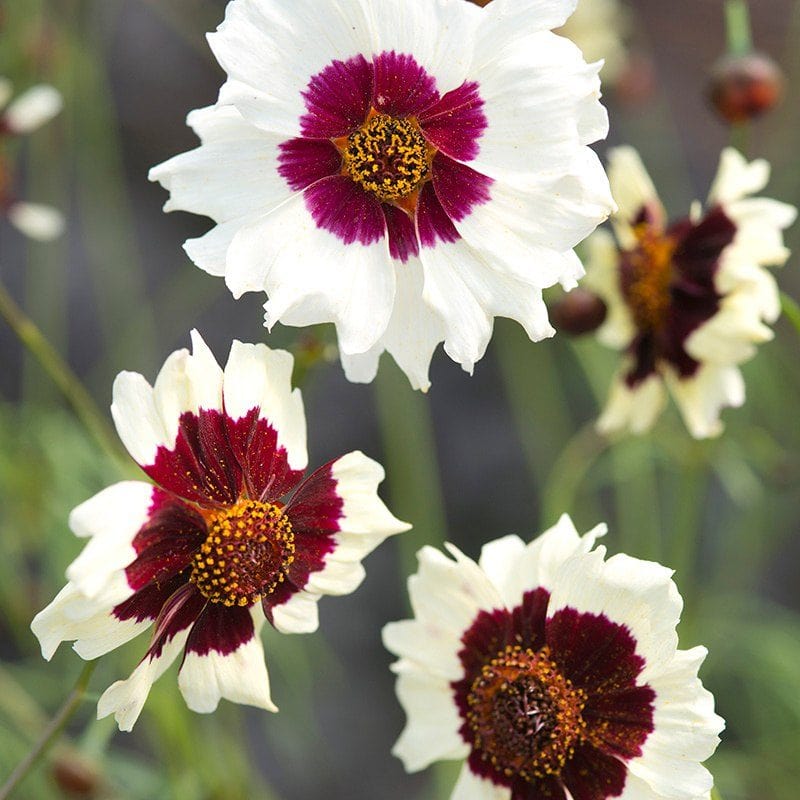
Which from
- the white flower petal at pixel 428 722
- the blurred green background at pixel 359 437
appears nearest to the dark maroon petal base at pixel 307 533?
the white flower petal at pixel 428 722

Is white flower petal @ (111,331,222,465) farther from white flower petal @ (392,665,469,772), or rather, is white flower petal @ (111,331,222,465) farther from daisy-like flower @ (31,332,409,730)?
white flower petal @ (392,665,469,772)

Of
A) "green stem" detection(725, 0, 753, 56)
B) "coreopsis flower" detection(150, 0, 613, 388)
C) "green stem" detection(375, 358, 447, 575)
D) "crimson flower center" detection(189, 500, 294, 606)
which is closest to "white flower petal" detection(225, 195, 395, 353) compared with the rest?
"coreopsis flower" detection(150, 0, 613, 388)

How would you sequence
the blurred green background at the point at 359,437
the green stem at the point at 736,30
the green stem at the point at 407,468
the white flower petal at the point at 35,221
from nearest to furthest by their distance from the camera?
the green stem at the point at 736,30 < the white flower petal at the point at 35,221 < the blurred green background at the point at 359,437 < the green stem at the point at 407,468

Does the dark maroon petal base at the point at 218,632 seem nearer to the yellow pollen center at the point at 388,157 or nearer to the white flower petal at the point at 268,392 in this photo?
the white flower petal at the point at 268,392

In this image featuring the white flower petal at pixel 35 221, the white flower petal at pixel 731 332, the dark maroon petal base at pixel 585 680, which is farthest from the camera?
the white flower petal at pixel 35 221

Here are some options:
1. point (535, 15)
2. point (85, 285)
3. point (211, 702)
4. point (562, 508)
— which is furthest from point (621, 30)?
point (211, 702)

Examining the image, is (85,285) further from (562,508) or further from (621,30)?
(562,508)

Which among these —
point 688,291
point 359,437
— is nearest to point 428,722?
point 688,291
